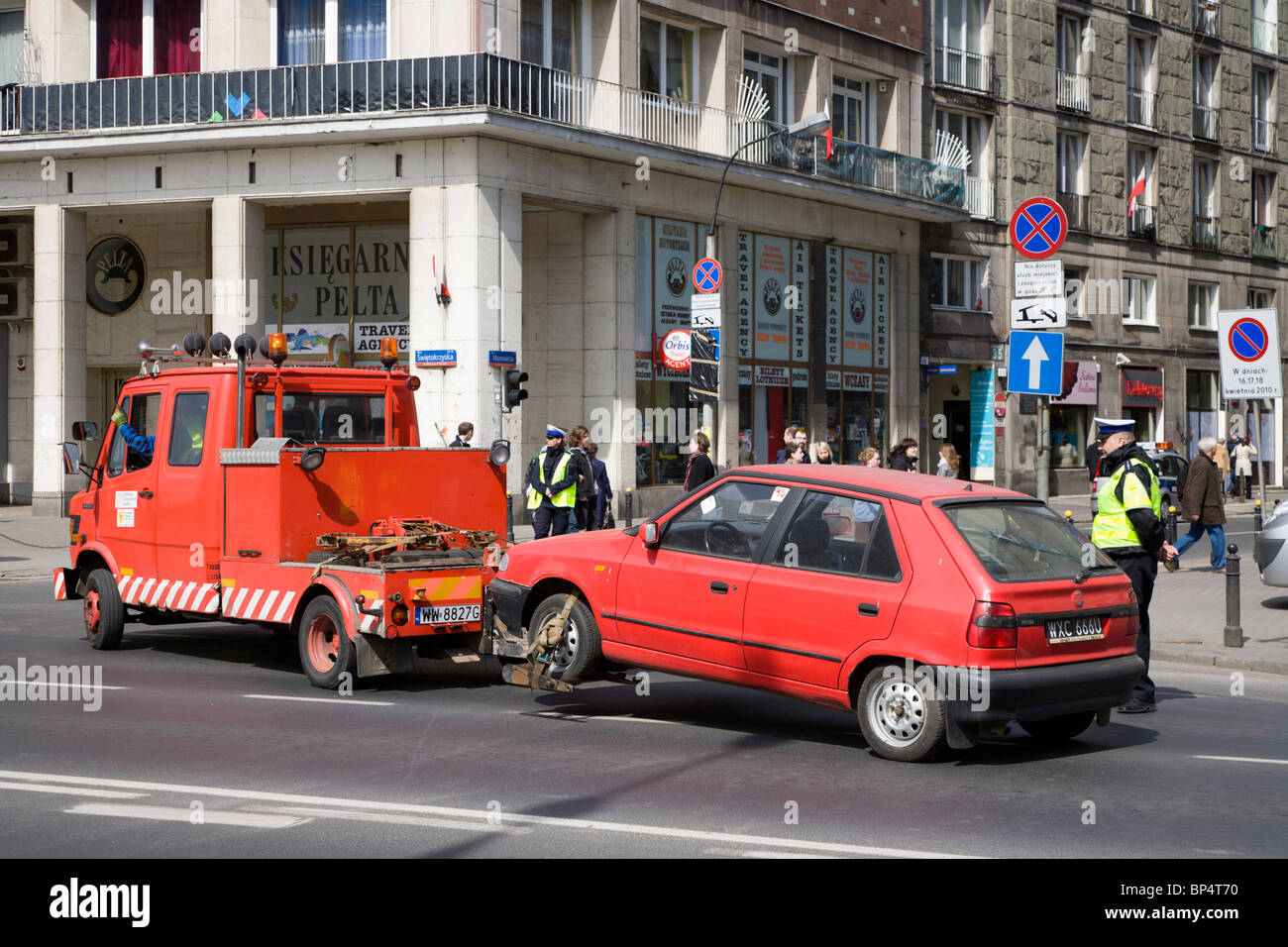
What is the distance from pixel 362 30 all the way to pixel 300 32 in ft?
4.13

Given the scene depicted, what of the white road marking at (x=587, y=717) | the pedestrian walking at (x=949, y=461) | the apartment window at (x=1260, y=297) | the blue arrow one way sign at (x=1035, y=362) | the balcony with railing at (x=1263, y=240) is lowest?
the white road marking at (x=587, y=717)

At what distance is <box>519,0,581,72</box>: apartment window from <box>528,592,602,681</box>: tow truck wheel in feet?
66.5

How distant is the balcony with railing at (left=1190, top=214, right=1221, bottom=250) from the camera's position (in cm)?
4738

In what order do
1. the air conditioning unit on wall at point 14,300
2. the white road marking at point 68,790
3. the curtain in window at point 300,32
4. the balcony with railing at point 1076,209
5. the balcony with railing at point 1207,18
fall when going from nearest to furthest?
1. the white road marking at point 68,790
2. the curtain in window at point 300,32
3. the air conditioning unit on wall at point 14,300
4. the balcony with railing at point 1076,209
5. the balcony with railing at point 1207,18

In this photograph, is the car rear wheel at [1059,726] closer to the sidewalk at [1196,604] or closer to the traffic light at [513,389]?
the sidewalk at [1196,604]

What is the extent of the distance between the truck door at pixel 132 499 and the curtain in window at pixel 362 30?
55.6 feet

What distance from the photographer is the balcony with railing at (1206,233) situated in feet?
155

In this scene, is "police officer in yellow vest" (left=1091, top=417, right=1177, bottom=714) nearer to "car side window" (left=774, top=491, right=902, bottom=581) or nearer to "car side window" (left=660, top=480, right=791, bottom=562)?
"car side window" (left=774, top=491, right=902, bottom=581)

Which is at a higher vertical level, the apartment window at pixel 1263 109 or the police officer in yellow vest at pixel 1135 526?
the apartment window at pixel 1263 109

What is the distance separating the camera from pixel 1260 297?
50375 millimetres

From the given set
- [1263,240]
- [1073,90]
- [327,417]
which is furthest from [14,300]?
[1263,240]

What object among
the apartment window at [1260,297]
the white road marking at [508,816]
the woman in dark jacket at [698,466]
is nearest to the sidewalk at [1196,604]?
the woman in dark jacket at [698,466]
